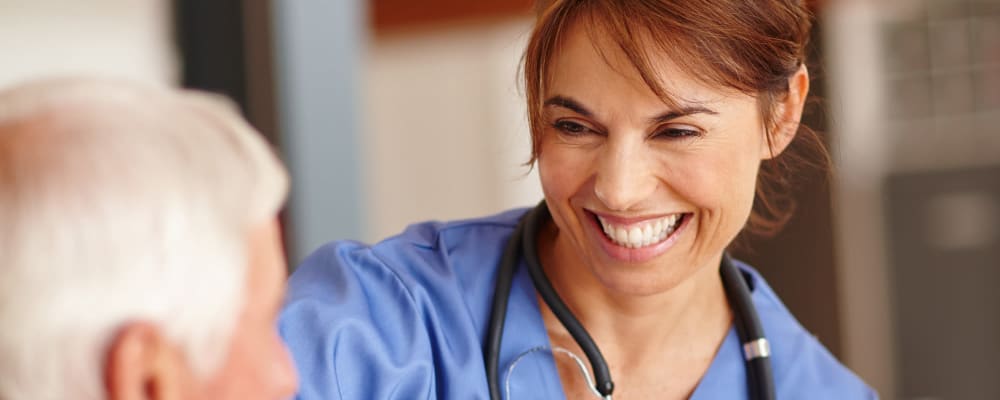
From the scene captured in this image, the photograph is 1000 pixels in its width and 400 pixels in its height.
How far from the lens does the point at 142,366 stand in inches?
31.4

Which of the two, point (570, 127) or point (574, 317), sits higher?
point (570, 127)

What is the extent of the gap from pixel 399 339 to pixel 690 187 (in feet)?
1.30

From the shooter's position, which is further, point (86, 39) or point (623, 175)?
point (86, 39)

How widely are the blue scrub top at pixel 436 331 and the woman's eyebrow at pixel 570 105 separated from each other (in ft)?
0.95

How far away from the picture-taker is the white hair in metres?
0.78

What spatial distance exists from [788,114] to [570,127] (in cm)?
30

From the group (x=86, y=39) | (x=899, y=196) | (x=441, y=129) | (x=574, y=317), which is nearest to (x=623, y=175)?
(x=574, y=317)

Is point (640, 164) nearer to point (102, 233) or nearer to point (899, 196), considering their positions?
point (102, 233)

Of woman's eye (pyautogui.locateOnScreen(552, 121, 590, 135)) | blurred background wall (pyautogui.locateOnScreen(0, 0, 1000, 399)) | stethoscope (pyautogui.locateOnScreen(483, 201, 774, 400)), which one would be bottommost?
blurred background wall (pyautogui.locateOnScreen(0, 0, 1000, 399))

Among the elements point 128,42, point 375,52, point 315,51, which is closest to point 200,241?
point 315,51

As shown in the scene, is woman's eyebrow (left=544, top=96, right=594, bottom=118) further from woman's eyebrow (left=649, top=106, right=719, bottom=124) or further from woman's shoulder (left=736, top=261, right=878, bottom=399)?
woman's shoulder (left=736, top=261, right=878, bottom=399)

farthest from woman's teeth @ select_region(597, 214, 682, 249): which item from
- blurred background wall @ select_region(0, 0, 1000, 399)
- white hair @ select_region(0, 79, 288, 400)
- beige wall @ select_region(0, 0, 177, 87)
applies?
blurred background wall @ select_region(0, 0, 1000, 399)

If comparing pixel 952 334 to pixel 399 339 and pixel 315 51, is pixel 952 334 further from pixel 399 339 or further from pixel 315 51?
pixel 399 339

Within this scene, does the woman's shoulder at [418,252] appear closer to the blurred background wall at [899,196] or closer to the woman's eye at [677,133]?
the woman's eye at [677,133]
